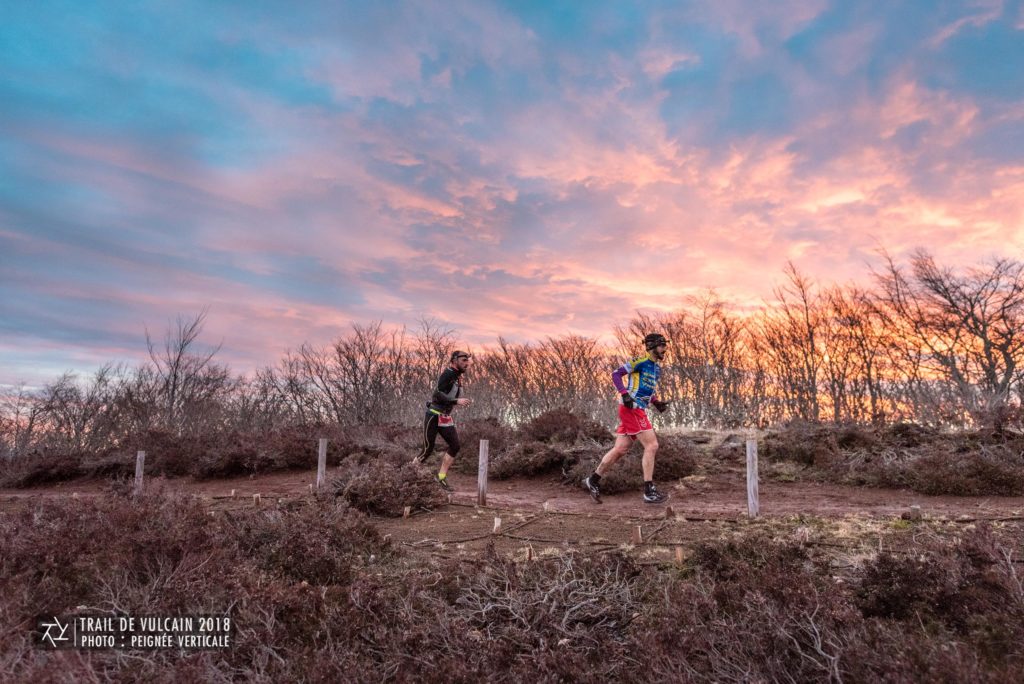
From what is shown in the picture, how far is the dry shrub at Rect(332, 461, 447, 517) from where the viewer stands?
8.31 meters

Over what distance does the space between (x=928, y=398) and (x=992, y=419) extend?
548 cm

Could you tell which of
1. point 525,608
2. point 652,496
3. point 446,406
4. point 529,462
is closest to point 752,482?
point 652,496

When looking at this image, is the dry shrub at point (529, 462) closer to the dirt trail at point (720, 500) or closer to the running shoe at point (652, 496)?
the dirt trail at point (720, 500)

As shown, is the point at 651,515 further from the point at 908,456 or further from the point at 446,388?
the point at 908,456

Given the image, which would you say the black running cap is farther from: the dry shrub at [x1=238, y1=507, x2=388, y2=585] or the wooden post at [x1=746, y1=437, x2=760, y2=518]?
the dry shrub at [x1=238, y1=507, x2=388, y2=585]

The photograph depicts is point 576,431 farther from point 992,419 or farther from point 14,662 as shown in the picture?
point 14,662

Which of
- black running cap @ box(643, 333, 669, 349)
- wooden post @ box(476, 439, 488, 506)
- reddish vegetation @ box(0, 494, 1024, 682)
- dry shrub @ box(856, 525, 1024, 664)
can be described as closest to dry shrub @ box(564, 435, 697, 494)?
wooden post @ box(476, 439, 488, 506)

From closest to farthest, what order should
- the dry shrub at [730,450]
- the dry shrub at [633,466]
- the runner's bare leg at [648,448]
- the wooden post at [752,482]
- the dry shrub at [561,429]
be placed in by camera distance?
the wooden post at [752,482] < the runner's bare leg at [648,448] < the dry shrub at [633,466] < the dry shrub at [730,450] < the dry shrub at [561,429]

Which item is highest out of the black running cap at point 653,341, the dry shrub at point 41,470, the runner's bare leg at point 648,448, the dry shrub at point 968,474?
the black running cap at point 653,341

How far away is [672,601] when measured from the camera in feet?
12.3

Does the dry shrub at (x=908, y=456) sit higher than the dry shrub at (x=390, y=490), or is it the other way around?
the dry shrub at (x=908, y=456)

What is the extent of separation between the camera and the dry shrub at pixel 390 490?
8312 millimetres

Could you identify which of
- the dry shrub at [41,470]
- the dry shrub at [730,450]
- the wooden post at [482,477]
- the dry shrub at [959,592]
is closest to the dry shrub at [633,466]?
the dry shrub at [730,450]

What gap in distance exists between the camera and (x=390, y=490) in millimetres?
8469
